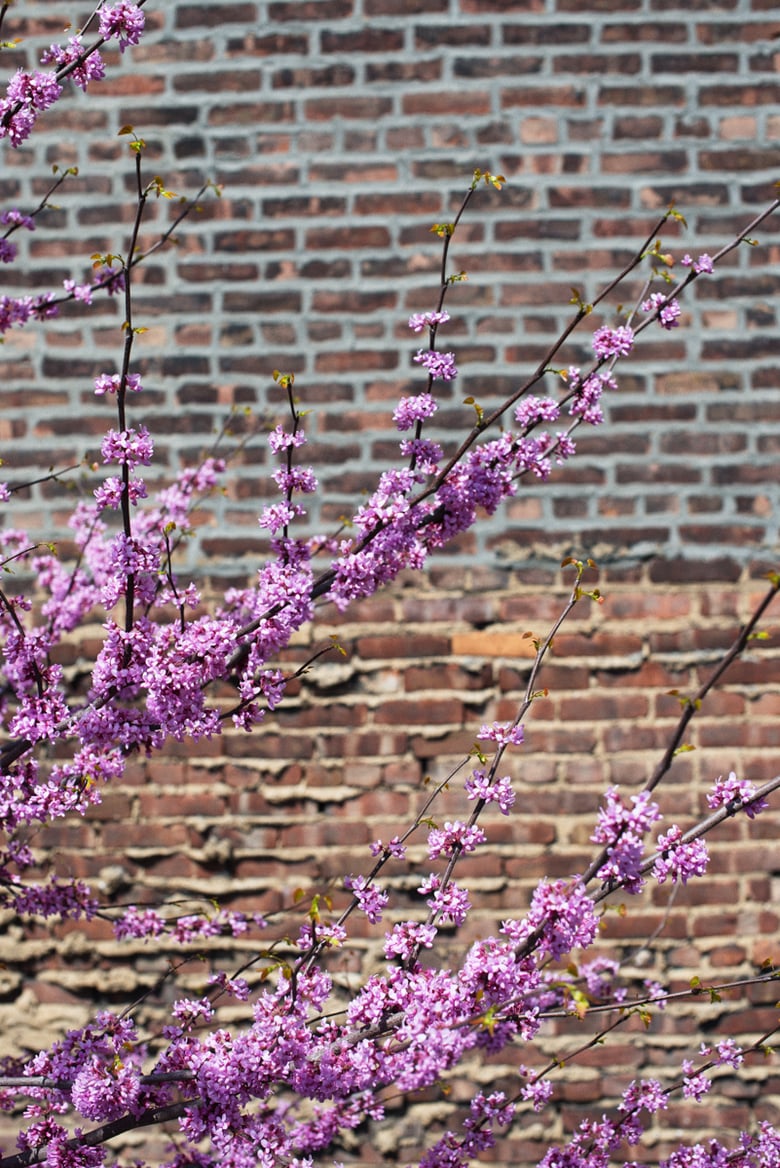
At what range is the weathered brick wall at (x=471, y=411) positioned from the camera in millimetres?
2779

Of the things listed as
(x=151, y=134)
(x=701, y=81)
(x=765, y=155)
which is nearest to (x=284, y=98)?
(x=151, y=134)

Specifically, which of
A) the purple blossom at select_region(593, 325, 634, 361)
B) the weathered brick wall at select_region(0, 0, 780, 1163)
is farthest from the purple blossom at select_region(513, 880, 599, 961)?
the weathered brick wall at select_region(0, 0, 780, 1163)

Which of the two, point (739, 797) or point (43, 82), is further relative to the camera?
point (43, 82)

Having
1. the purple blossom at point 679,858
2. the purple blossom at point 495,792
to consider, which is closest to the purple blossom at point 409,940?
the purple blossom at point 495,792

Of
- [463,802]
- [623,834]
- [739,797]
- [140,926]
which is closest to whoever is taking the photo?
[623,834]

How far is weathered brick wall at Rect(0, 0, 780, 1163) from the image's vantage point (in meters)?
2.78

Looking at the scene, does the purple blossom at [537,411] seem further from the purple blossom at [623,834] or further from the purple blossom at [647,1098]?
the purple blossom at [647,1098]

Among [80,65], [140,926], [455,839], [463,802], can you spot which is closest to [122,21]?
[80,65]

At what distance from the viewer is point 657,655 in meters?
2.79

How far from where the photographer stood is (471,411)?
110 inches

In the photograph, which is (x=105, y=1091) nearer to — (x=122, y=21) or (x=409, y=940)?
(x=409, y=940)

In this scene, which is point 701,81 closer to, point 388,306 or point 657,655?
point 388,306

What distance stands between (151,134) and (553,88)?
1.10 meters

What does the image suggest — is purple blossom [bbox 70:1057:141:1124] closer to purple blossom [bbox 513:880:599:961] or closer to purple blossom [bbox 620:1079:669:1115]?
purple blossom [bbox 513:880:599:961]
